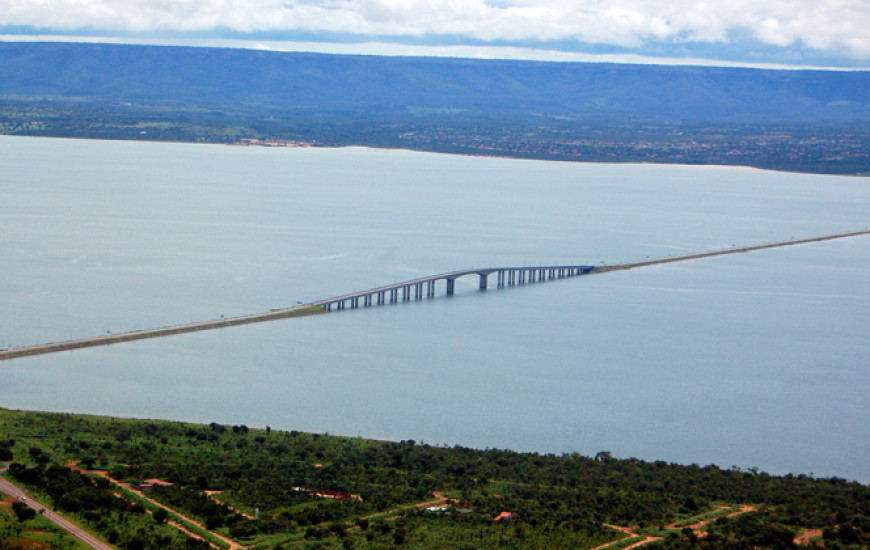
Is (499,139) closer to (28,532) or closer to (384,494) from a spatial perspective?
(384,494)

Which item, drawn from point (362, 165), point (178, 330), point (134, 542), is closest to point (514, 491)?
point (134, 542)

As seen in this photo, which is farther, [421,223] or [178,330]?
[421,223]

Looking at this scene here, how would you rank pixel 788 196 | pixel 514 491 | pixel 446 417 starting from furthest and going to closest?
pixel 788 196 < pixel 446 417 < pixel 514 491

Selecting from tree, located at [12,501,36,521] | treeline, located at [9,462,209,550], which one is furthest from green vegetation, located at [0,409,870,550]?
tree, located at [12,501,36,521]

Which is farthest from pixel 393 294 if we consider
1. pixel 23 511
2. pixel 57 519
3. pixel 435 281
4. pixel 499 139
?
pixel 499 139

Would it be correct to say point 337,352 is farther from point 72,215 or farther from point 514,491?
point 72,215

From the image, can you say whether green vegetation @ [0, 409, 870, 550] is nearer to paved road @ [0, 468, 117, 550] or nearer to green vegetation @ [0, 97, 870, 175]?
paved road @ [0, 468, 117, 550]

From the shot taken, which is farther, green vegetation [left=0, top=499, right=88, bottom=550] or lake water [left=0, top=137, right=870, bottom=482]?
lake water [left=0, top=137, right=870, bottom=482]
